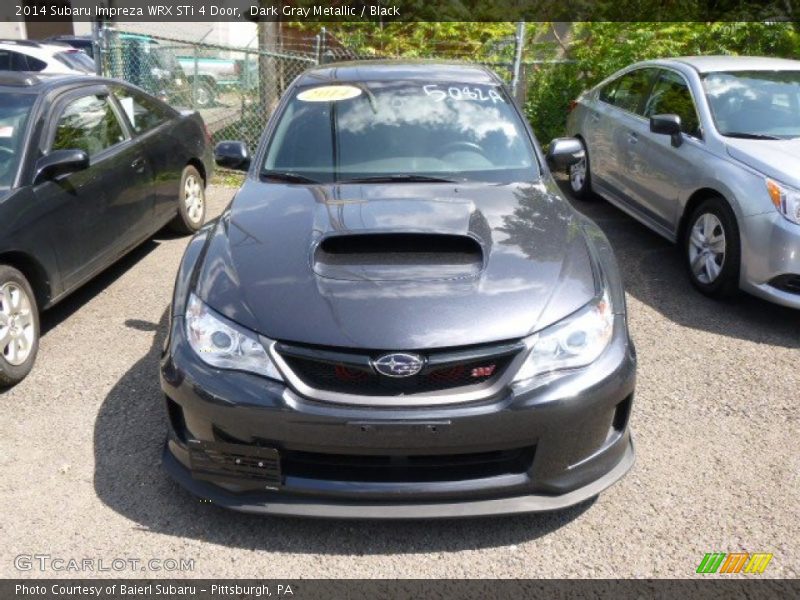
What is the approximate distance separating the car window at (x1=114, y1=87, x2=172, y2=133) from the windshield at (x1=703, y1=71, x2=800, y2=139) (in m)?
4.60

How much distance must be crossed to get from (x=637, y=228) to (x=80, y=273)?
5.07m

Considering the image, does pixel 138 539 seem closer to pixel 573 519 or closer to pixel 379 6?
pixel 573 519

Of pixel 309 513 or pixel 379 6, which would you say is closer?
pixel 309 513

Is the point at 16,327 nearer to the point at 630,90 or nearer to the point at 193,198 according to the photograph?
the point at 193,198

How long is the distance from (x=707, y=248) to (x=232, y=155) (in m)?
3.41

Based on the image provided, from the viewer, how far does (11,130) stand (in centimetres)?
440

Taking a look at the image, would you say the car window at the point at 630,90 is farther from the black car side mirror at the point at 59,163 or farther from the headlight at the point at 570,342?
the black car side mirror at the point at 59,163

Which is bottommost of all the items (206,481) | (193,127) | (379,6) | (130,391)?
(130,391)

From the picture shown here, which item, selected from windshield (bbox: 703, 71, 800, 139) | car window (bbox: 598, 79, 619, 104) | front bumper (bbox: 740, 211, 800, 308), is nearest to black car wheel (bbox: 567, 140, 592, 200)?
car window (bbox: 598, 79, 619, 104)

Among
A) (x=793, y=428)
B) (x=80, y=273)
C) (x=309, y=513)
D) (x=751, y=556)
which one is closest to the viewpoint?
(x=309, y=513)

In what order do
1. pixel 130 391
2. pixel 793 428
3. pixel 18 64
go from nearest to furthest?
pixel 793 428, pixel 130 391, pixel 18 64

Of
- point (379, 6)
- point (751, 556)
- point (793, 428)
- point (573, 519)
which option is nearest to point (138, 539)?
point (573, 519)

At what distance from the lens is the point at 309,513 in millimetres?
2504

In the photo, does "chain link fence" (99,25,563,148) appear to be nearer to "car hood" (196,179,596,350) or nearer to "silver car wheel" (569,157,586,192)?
"silver car wheel" (569,157,586,192)
